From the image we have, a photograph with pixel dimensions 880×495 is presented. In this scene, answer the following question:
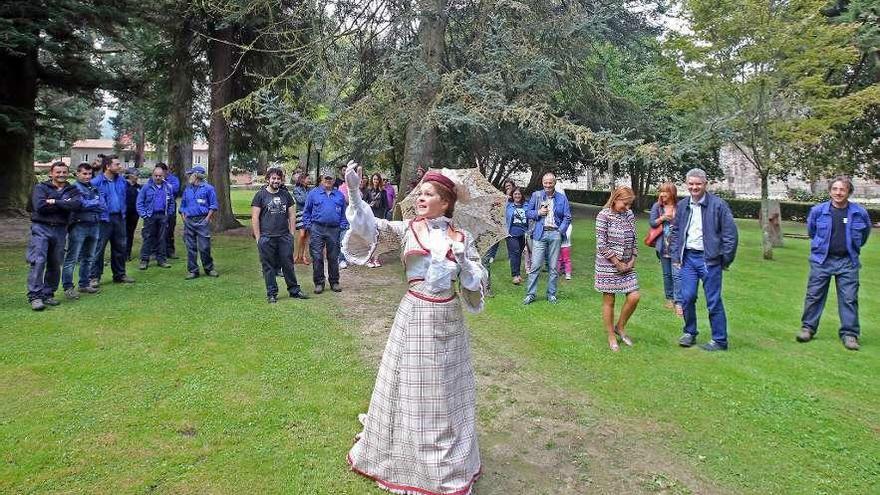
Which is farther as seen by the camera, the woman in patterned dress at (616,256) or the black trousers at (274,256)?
the black trousers at (274,256)

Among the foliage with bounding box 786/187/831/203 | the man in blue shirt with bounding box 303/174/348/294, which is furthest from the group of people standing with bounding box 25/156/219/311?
the foliage with bounding box 786/187/831/203

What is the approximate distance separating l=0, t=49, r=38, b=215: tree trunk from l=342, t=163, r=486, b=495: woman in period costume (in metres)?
14.0

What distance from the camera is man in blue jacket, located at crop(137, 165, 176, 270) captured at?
1058 centimetres

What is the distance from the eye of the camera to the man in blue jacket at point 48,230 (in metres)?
7.35

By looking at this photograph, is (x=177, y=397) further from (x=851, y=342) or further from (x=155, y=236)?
(x=851, y=342)

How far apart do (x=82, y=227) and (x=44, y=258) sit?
0.77 m

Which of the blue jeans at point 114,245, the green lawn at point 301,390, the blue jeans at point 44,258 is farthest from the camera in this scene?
the blue jeans at point 114,245

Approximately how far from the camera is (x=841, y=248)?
22.0 feet

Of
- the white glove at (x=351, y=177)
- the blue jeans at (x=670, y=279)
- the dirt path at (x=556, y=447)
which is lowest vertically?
the dirt path at (x=556, y=447)

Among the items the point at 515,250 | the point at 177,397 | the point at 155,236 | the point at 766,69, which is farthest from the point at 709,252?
the point at 155,236

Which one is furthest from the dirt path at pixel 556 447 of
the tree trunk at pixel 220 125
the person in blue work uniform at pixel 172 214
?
the tree trunk at pixel 220 125

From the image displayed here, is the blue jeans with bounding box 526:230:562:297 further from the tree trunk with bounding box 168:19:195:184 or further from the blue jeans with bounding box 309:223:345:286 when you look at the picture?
the tree trunk with bounding box 168:19:195:184

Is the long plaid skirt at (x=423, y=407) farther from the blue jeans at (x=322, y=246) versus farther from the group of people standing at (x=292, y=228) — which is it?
the blue jeans at (x=322, y=246)

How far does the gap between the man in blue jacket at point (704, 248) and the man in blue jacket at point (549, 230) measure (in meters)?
2.08
